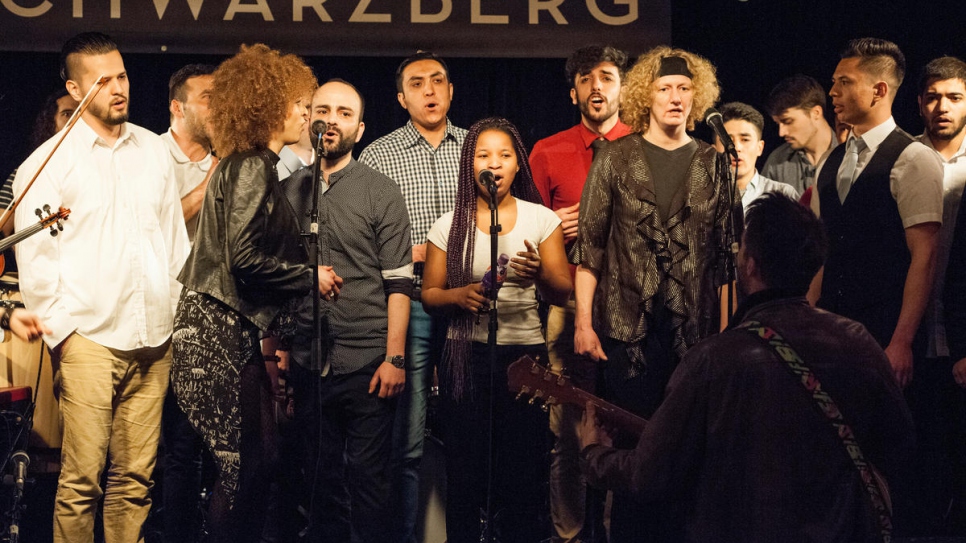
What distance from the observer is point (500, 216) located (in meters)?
4.12

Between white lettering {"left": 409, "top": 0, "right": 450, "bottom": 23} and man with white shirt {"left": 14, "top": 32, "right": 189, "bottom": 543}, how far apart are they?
6.89ft

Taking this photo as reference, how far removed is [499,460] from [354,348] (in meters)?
0.75

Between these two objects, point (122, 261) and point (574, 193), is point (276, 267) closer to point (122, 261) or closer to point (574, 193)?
point (122, 261)

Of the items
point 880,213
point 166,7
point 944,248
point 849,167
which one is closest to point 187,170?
point 166,7

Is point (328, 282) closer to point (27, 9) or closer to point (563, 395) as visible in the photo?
point (563, 395)

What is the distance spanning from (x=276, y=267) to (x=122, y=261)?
811mm

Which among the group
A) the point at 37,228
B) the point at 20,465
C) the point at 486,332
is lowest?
the point at 20,465

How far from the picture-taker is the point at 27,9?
5.38 metres

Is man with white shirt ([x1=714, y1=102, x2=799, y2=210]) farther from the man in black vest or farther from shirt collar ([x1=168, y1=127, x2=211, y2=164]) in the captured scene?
shirt collar ([x1=168, y1=127, x2=211, y2=164])

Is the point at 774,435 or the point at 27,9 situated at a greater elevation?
the point at 27,9

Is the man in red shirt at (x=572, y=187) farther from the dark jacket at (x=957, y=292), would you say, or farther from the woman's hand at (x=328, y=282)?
the dark jacket at (x=957, y=292)

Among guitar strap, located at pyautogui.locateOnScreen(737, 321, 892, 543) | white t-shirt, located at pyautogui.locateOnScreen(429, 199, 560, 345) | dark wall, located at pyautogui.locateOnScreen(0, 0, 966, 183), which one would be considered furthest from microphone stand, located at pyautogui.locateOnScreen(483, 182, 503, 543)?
dark wall, located at pyautogui.locateOnScreen(0, 0, 966, 183)

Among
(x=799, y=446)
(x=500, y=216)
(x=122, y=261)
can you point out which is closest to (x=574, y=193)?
(x=500, y=216)

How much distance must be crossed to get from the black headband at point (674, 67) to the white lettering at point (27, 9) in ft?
11.2
